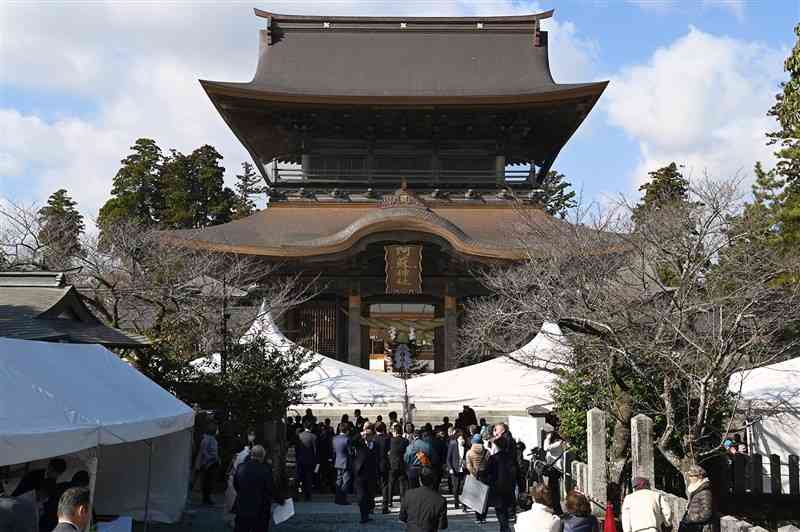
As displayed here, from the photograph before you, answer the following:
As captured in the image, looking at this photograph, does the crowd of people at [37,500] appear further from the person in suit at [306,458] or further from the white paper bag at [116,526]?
the person in suit at [306,458]

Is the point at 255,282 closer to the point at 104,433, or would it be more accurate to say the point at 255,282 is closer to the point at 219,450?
the point at 219,450

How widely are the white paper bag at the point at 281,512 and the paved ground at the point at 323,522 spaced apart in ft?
6.02

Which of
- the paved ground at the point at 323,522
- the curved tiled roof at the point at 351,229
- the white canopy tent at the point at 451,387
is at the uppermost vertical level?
the curved tiled roof at the point at 351,229

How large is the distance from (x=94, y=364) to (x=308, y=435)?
5.84 metres

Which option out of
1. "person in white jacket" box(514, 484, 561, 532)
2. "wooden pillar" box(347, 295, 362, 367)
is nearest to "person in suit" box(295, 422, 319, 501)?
"person in white jacket" box(514, 484, 561, 532)

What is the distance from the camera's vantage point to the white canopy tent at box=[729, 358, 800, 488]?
1384 centimetres

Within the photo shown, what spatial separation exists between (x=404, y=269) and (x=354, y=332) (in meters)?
2.47

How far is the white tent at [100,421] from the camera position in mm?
6531

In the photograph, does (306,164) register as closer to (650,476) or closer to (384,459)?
(384,459)

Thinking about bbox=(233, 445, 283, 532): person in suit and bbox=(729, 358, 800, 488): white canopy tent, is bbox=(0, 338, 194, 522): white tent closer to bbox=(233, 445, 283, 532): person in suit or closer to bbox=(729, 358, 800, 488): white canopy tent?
bbox=(233, 445, 283, 532): person in suit

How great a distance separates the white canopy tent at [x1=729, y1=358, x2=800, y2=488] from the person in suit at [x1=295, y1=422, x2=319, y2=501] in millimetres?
6888

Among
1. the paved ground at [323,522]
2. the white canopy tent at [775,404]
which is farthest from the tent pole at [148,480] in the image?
the white canopy tent at [775,404]

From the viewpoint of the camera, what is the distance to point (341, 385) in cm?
Answer: 1634

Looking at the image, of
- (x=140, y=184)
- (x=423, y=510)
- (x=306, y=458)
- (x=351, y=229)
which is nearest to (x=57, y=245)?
(x=351, y=229)
